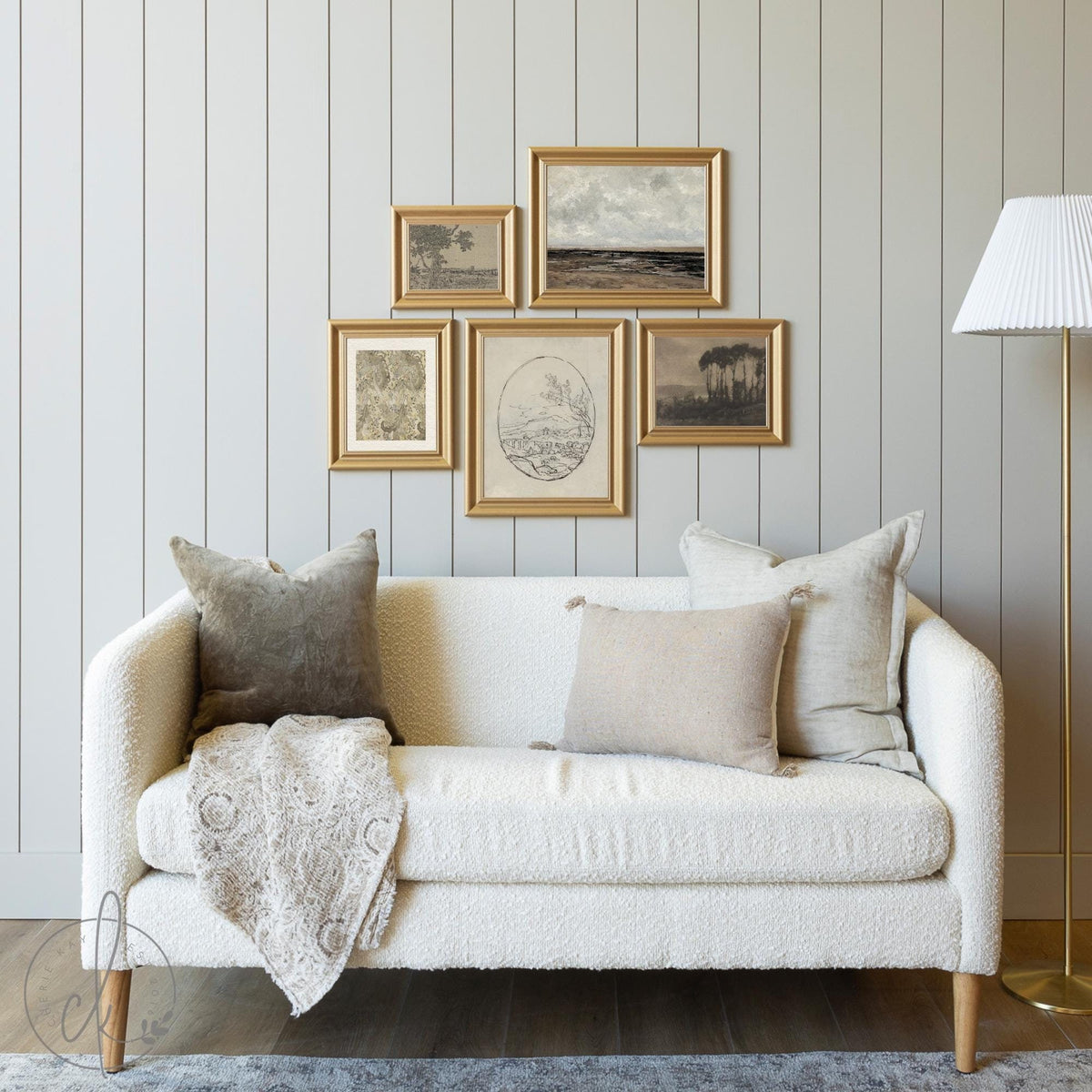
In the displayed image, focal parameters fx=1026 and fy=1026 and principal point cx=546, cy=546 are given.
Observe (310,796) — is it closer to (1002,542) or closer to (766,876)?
(766,876)

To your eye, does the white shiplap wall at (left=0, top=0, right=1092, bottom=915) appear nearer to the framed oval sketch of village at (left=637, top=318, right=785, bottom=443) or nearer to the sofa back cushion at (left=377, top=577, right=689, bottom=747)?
the framed oval sketch of village at (left=637, top=318, right=785, bottom=443)

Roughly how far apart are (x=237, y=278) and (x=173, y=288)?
0.53 ft

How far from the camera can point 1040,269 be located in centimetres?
211

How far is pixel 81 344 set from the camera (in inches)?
102

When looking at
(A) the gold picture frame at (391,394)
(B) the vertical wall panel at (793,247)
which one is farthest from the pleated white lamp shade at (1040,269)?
(A) the gold picture frame at (391,394)

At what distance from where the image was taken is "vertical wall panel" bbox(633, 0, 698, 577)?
2.53m

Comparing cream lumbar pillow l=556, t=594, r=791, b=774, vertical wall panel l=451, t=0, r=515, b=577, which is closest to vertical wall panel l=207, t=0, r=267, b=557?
vertical wall panel l=451, t=0, r=515, b=577

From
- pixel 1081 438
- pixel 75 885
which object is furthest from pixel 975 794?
pixel 75 885

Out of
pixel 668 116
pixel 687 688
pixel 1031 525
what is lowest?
pixel 687 688

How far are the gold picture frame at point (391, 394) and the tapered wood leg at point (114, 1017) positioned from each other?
125cm

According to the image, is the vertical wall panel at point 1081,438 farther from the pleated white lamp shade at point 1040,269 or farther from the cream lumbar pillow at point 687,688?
the cream lumbar pillow at point 687,688

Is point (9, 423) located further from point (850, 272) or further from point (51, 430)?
point (850, 272)

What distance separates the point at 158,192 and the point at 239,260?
0.26m

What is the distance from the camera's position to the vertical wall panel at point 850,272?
2.54 m
